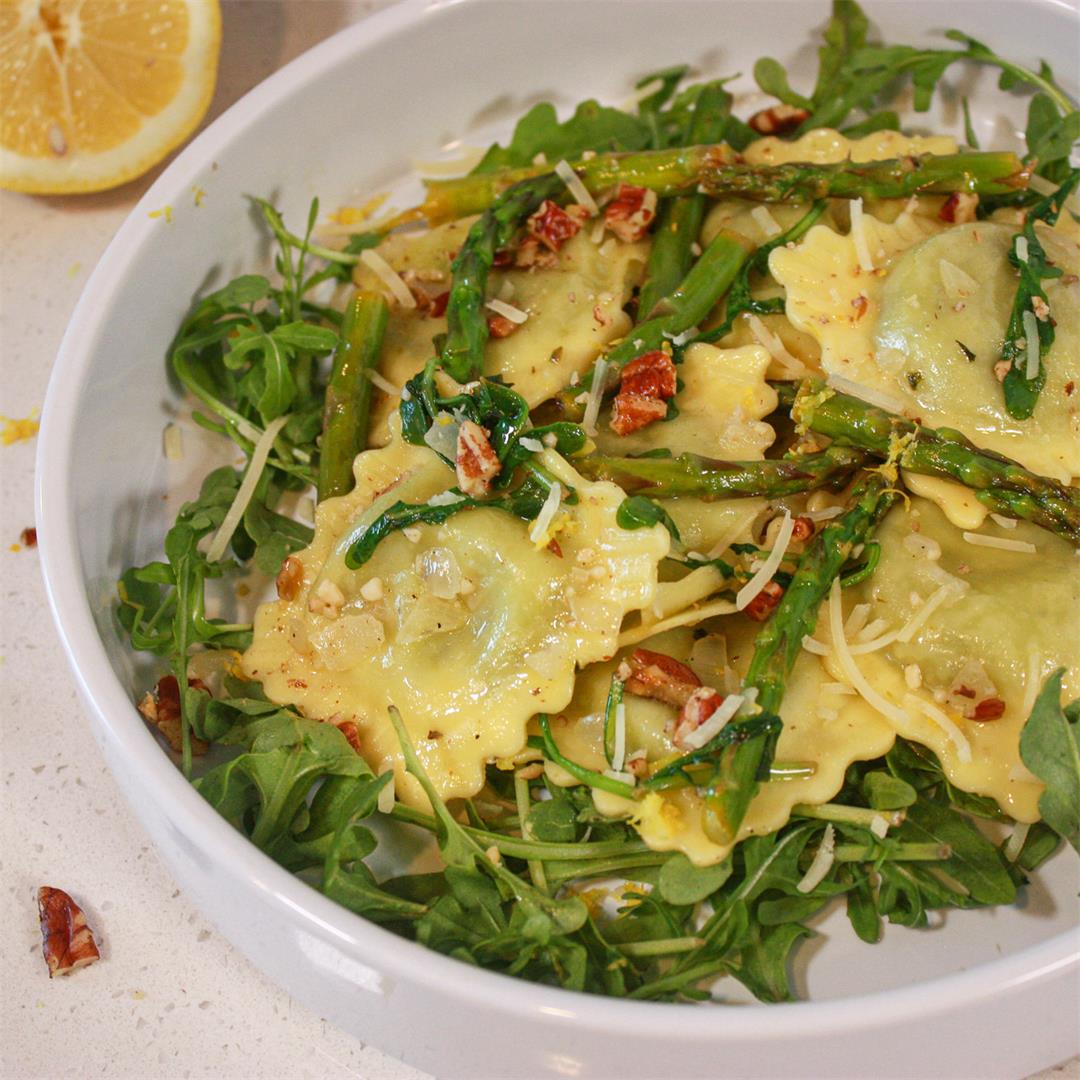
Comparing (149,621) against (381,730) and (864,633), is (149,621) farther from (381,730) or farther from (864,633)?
(864,633)

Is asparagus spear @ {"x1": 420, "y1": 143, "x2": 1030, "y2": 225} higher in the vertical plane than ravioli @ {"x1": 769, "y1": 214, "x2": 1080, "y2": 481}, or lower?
higher

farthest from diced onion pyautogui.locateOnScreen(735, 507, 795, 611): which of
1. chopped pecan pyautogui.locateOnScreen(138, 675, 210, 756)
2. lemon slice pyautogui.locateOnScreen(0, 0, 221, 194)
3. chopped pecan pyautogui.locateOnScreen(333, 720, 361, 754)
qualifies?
lemon slice pyautogui.locateOnScreen(0, 0, 221, 194)

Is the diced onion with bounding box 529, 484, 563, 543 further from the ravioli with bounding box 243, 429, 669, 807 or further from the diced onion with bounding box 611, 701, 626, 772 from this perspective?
the diced onion with bounding box 611, 701, 626, 772

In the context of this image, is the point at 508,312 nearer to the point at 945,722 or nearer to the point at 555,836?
the point at 555,836

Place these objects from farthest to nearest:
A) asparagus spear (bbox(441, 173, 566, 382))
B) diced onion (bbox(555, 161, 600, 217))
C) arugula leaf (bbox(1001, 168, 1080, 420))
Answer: diced onion (bbox(555, 161, 600, 217)) < asparagus spear (bbox(441, 173, 566, 382)) < arugula leaf (bbox(1001, 168, 1080, 420))

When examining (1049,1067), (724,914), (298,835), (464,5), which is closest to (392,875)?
(298,835)

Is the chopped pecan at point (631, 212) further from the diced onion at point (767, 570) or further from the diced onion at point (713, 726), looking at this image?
the diced onion at point (713, 726)

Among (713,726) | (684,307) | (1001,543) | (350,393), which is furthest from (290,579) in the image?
(1001,543)
